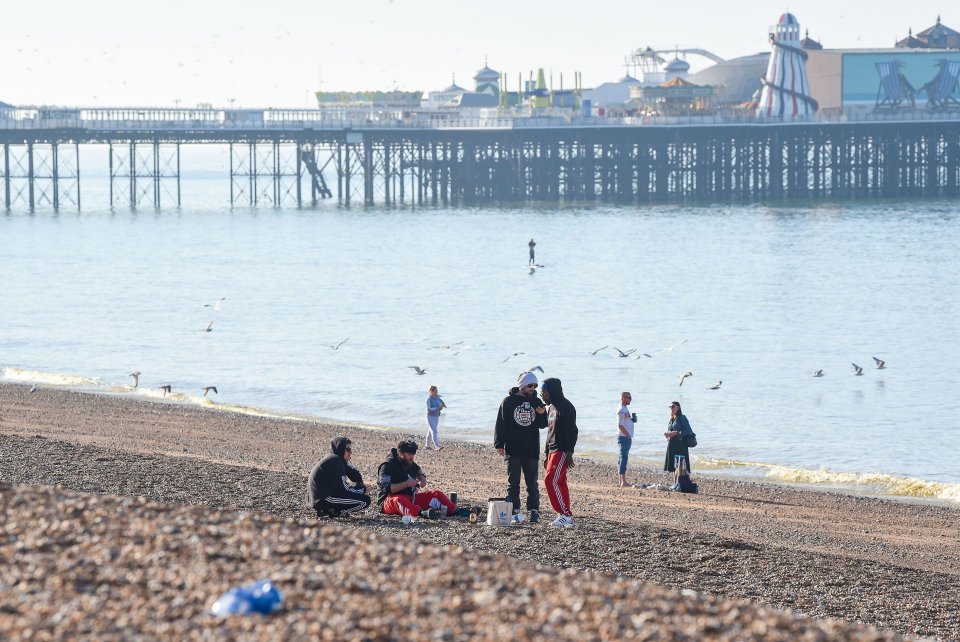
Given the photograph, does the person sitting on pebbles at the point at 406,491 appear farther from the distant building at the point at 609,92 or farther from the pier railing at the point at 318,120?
the distant building at the point at 609,92

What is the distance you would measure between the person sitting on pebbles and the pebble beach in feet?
0.55

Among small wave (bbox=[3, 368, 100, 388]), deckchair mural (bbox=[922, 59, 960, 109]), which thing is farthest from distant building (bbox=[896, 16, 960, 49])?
small wave (bbox=[3, 368, 100, 388])

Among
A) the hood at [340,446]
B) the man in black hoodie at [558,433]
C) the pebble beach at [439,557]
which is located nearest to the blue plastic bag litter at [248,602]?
the pebble beach at [439,557]

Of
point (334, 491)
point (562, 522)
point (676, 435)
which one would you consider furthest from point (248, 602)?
point (676, 435)

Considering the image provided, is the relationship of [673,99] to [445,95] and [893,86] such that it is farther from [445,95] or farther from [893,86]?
[445,95]

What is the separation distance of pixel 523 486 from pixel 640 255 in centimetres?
4670

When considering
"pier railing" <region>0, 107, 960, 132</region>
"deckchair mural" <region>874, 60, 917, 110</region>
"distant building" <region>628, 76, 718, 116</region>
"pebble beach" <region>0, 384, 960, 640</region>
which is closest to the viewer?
"pebble beach" <region>0, 384, 960, 640</region>

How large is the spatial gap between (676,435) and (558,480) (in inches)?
167

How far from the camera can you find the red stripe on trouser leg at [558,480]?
11.7m

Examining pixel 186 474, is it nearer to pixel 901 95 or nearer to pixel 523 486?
pixel 523 486

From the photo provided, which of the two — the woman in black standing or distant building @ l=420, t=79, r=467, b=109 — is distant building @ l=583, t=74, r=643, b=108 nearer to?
distant building @ l=420, t=79, r=467, b=109

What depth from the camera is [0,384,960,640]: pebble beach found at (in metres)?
7.23

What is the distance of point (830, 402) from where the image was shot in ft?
87.4

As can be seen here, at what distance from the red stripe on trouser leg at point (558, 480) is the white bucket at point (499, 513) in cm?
37
